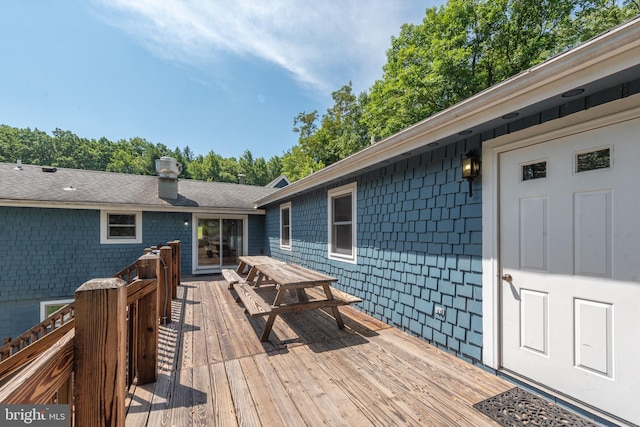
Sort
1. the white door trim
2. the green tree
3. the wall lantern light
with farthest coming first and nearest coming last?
the green tree, the wall lantern light, the white door trim

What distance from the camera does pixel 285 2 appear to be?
228 inches

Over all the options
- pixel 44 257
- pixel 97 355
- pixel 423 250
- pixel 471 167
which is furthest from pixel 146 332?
pixel 44 257

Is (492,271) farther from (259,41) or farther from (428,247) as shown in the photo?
(259,41)

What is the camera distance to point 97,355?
3.02ft

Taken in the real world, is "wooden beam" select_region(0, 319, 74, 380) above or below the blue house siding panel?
below

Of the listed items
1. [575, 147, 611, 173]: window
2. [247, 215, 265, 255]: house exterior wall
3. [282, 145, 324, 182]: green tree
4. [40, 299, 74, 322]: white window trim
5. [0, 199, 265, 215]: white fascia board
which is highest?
[282, 145, 324, 182]: green tree

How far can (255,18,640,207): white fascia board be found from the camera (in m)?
1.47

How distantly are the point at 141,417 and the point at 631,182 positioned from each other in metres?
3.79

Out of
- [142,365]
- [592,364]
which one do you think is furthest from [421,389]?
[142,365]

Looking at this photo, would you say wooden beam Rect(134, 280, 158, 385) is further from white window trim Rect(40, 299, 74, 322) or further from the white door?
white window trim Rect(40, 299, 74, 322)

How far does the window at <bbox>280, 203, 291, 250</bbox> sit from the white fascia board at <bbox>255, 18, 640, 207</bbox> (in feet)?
16.0

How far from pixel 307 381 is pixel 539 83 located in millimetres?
2985

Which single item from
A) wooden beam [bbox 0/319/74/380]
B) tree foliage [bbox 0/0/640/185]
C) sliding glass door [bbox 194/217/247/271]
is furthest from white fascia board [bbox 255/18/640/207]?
tree foliage [bbox 0/0/640/185]

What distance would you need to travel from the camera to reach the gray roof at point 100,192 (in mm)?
6832
